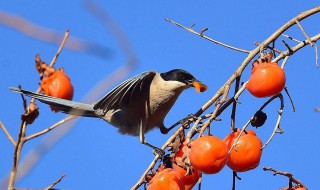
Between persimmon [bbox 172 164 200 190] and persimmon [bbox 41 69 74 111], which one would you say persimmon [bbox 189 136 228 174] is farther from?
persimmon [bbox 41 69 74 111]

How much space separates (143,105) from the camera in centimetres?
393

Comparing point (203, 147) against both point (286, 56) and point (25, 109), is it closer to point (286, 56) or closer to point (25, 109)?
point (286, 56)

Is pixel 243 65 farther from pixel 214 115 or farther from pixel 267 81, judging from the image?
pixel 214 115

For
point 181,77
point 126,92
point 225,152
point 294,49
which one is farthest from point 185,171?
point 181,77

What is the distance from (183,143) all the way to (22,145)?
0.76 meters

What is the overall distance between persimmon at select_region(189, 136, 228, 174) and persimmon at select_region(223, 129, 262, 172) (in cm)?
7

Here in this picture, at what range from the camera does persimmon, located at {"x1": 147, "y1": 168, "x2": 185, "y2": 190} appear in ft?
6.86

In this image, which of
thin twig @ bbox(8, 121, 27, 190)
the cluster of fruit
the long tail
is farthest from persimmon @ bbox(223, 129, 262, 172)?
the long tail

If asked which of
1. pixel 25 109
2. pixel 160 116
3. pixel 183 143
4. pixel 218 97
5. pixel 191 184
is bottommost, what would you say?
pixel 191 184

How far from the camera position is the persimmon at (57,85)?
3.21 metres

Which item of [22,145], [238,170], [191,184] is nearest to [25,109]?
[22,145]

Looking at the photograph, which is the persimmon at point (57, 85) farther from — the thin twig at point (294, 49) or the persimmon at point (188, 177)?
the thin twig at point (294, 49)

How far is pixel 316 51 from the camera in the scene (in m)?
2.36

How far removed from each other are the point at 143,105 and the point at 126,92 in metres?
0.40
